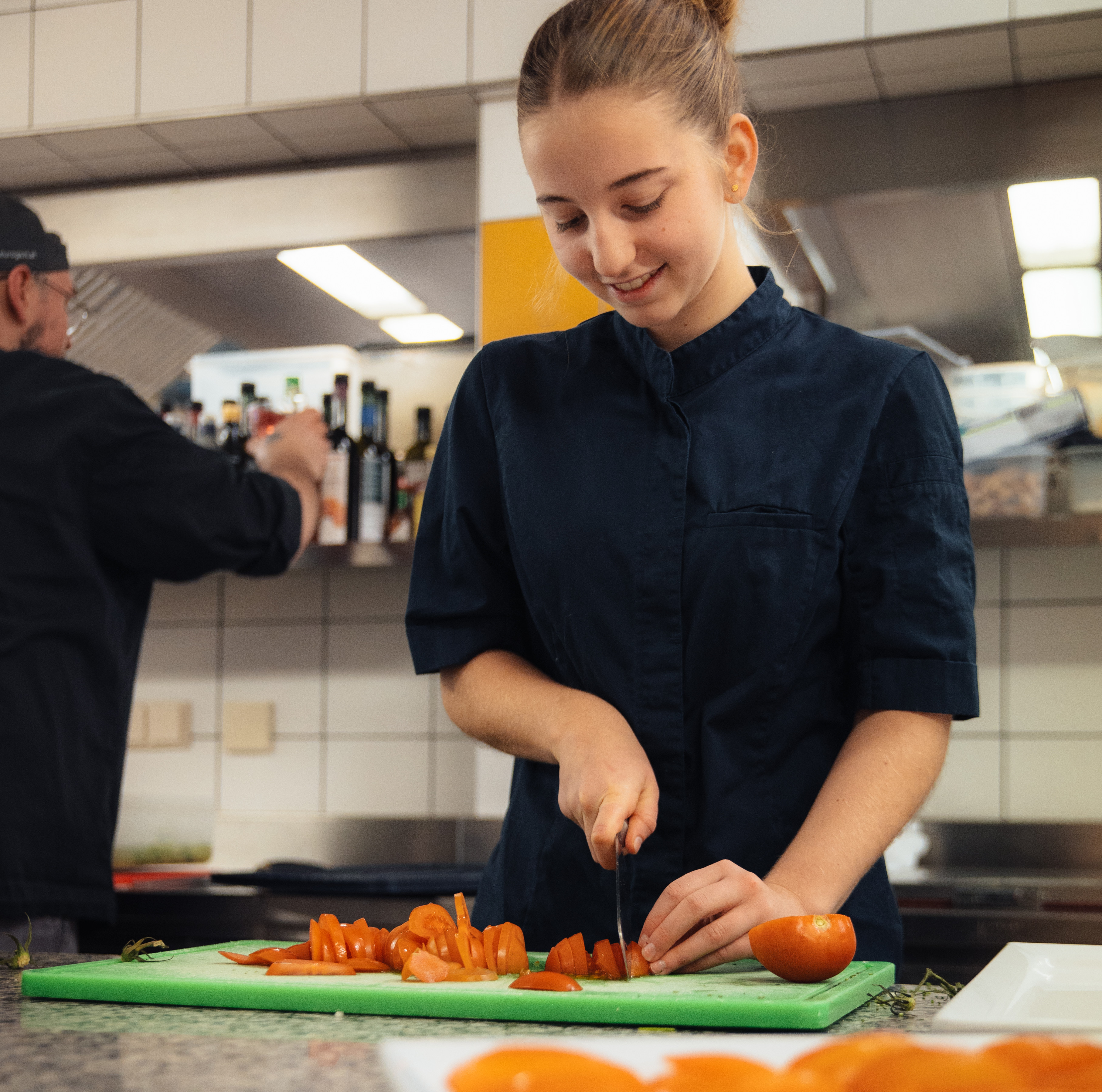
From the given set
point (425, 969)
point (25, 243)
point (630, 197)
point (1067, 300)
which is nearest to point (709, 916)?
point (425, 969)

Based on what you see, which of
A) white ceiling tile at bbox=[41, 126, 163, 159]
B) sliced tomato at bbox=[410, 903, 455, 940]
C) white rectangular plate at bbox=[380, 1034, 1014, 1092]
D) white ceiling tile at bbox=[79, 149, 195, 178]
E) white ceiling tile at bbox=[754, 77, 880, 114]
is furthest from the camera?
white ceiling tile at bbox=[79, 149, 195, 178]

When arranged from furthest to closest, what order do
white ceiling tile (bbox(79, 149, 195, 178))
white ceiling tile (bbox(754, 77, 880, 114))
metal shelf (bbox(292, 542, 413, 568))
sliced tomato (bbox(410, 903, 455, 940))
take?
white ceiling tile (bbox(79, 149, 195, 178)), metal shelf (bbox(292, 542, 413, 568)), white ceiling tile (bbox(754, 77, 880, 114)), sliced tomato (bbox(410, 903, 455, 940))

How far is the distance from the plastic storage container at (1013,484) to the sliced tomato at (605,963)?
1375mm

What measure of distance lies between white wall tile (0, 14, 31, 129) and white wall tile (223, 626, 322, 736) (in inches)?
42.5

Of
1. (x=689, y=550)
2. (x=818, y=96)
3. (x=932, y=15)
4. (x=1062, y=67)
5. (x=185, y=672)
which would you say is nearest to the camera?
(x=689, y=550)

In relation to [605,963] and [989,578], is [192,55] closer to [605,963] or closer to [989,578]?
[989,578]

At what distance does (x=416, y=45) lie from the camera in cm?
216

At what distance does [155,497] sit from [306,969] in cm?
85

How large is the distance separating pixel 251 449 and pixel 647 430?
1.50 m

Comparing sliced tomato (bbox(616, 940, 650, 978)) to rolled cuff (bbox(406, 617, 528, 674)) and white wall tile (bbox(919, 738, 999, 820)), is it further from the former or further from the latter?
white wall tile (bbox(919, 738, 999, 820))

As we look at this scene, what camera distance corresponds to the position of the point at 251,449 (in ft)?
7.76

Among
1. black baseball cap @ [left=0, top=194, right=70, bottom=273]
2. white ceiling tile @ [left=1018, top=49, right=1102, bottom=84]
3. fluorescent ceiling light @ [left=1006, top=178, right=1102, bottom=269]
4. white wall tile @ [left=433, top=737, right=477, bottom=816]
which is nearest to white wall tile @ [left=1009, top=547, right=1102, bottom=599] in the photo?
fluorescent ceiling light @ [left=1006, top=178, right=1102, bottom=269]

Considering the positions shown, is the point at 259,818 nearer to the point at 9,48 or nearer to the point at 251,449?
the point at 251,449

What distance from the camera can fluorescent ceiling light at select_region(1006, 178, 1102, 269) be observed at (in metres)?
2.03
